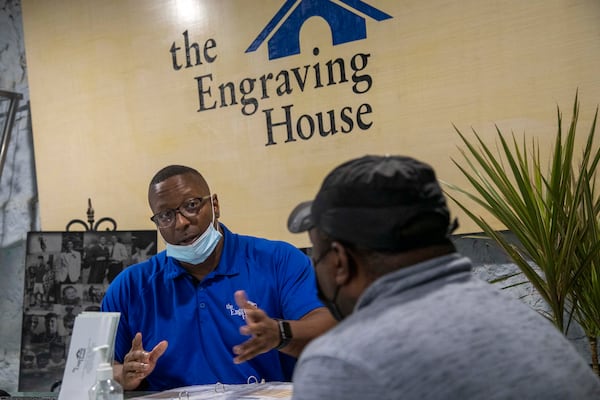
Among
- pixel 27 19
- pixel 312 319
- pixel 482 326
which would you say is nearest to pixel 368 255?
pixel 482 326

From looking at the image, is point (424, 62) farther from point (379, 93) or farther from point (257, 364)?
point (257, 364)

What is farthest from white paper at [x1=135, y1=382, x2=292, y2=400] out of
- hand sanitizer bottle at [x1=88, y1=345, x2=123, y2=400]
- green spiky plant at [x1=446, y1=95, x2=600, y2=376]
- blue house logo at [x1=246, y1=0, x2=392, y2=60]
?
blue house logo at [x1=246, y1=0, x2=392, y2=60]

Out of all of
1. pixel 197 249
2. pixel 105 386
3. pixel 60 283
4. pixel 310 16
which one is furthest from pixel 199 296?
pixel 60 283

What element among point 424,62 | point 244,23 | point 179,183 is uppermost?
point 244,23

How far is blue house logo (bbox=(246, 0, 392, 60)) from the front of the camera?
147 inches

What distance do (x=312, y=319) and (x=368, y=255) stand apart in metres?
1.19

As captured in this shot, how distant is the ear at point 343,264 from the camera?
1.15m

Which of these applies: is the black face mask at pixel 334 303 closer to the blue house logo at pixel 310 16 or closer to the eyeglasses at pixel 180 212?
the eyeglasses at pixel 180 212

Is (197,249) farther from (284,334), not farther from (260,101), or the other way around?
(260,101)

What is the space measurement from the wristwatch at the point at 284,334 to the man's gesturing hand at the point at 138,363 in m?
0.38

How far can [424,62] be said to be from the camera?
3.58m

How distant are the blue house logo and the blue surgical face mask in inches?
64.2

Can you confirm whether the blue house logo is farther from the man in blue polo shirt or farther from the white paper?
the white paper

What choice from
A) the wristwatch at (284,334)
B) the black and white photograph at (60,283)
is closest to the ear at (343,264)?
the wristwatch at (284,334)
